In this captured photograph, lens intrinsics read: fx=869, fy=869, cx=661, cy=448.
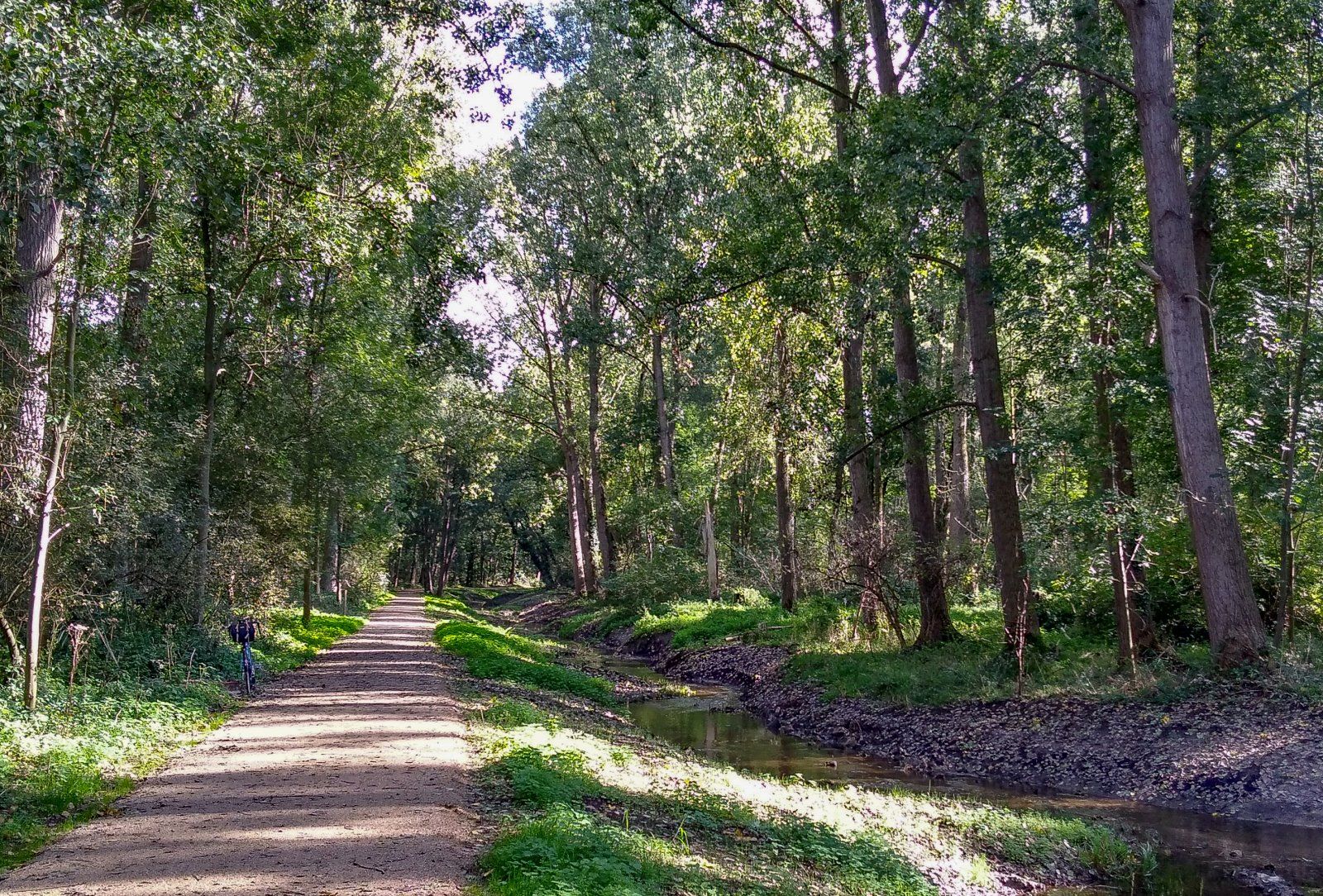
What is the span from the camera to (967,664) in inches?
596

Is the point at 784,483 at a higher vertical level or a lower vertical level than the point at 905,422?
lower

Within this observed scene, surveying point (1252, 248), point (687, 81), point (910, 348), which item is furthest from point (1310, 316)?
point (687, 81)

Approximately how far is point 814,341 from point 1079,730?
537 inches

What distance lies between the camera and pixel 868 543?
16.2 meters

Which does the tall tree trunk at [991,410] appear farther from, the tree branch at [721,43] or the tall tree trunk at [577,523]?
the tall tree trunk at [577,523]

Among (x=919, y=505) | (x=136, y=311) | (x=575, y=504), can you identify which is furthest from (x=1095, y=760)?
(x=575, y=504)

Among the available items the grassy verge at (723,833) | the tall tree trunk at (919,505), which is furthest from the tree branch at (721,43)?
the grassy verge at (723,833)

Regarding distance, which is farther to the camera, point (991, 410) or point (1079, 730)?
point (991, 410)

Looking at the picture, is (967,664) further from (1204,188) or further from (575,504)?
(575,504)

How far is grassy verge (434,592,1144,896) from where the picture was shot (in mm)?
5750

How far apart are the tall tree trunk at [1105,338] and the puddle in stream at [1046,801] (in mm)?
3982

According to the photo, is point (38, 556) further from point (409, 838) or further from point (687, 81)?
point (687, 81)

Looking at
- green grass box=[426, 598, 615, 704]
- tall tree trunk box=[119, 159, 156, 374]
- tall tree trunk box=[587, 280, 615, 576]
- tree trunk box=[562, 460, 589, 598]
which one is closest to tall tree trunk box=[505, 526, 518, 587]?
tree trunk box=[562, 460, 589, 598]

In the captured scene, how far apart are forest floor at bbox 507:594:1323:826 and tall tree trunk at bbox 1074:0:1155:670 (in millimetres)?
1494
